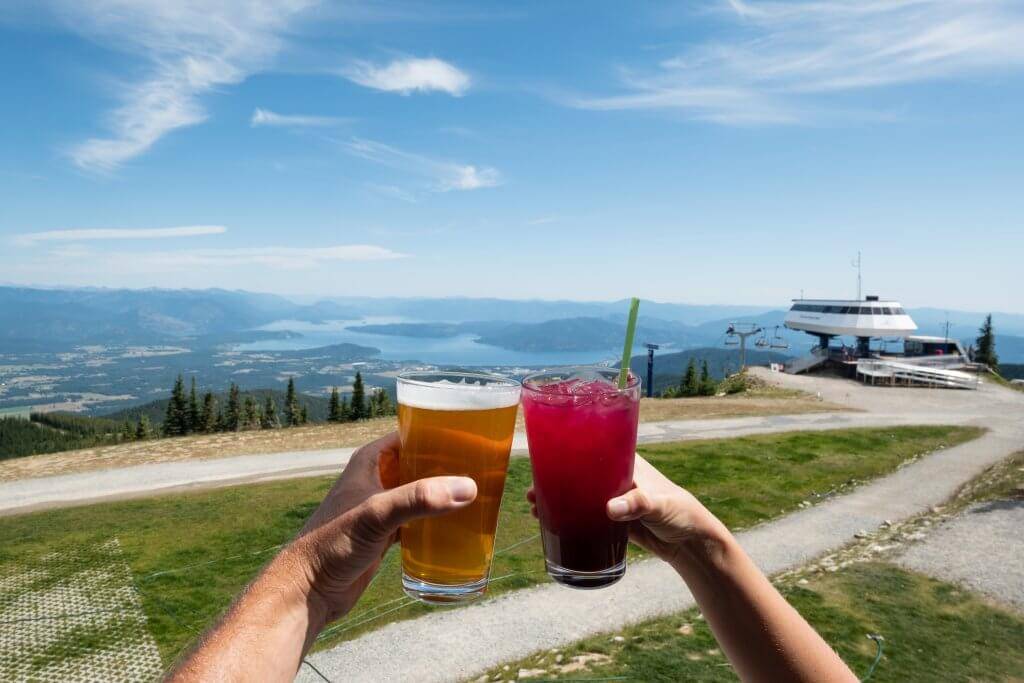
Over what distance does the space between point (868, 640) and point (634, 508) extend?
20.5 ft

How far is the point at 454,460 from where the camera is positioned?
169 cm

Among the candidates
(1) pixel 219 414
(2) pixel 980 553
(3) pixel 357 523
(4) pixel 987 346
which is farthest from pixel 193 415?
(4) pixel 987 346

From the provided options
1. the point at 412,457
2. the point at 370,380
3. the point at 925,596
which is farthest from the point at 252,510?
the point at 370,380

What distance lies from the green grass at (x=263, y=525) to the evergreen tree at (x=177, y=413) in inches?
990

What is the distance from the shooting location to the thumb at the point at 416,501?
1506mm

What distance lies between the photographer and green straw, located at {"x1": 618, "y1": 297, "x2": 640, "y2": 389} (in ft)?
5.55

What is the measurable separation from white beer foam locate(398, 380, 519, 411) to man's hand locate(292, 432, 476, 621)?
20cm

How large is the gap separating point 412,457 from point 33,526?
1215cm

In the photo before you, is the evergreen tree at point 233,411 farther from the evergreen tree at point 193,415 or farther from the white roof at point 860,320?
the white roof at point 860,320

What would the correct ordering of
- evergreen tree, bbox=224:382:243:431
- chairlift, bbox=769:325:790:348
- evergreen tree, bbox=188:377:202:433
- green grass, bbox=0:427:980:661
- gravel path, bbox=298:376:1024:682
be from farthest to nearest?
chairlift, bbox=769:325:790:348 → evergreen tree, bbox=224:382:243:431 → evergreen tree, bbox=188:377:202:433 → green grass, bbox=0:427:980:661 → gravel path, bbox=298:376:1024:682

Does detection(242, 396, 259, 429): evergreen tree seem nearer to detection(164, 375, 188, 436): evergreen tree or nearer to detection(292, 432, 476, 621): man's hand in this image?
detection(164, 375, 188, 436): evergreen tree

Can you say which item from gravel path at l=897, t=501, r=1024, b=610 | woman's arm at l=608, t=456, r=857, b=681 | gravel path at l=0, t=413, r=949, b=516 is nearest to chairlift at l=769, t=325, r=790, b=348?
gravel path at l=0, t=413, r=949, b=516

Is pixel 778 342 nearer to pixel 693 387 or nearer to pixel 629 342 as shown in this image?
pixel 693 387

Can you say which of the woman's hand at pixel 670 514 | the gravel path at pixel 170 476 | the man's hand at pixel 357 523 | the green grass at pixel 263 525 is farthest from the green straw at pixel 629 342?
the gravel path at pixel 170 476
